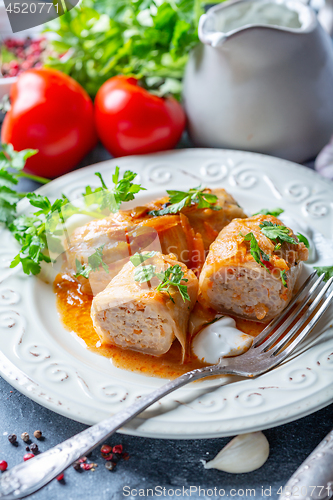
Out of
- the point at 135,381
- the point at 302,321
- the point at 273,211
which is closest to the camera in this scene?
the point at 135,381

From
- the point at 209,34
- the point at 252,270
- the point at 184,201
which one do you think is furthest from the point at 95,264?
the point at 209,34

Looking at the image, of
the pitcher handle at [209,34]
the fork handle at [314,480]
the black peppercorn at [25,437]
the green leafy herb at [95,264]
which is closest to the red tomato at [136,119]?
the pitcher handle at [209,34]

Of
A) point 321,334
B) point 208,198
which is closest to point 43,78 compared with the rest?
point 208,198

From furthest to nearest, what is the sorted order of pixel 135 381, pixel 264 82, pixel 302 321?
pixel 264 82, pixel 302 321, pixel 135 381

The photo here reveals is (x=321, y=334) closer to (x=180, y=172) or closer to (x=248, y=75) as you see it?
(x=180, y=172)

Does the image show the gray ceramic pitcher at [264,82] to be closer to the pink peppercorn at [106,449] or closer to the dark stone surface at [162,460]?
the dark stone surface at [162,460]

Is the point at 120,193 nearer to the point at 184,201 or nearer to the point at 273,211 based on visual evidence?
the point at 184,201

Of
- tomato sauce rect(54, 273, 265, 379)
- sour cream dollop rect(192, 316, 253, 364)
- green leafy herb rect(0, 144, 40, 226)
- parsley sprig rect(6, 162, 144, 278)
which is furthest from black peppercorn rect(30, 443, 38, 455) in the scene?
green leafy herb rect(0, 144, 40, 226)
